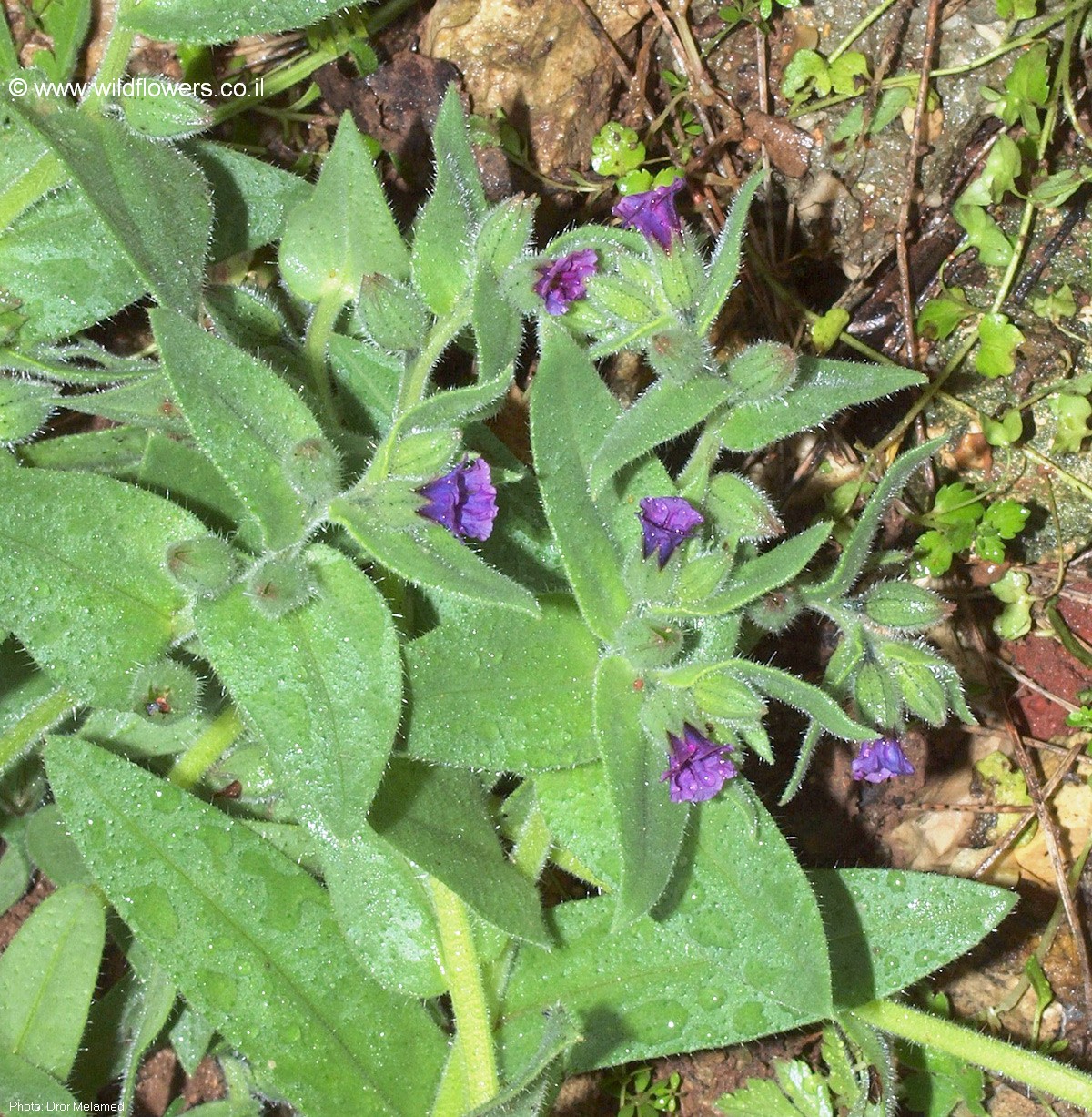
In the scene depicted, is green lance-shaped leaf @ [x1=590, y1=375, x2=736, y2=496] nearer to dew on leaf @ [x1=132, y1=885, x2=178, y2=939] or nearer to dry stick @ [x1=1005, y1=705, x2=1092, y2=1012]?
dew on leaf @ [x1=132, y1=885, x2=178, y2=939]

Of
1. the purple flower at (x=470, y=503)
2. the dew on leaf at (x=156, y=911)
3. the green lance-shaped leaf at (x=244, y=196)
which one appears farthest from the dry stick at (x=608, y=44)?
the dew on leaf at (x=156, y=911)

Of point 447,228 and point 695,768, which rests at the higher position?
point 447,228

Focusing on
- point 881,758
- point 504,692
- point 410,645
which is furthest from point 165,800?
point 881,758

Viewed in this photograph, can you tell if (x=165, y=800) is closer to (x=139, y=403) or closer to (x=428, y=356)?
(x=139, y=403)

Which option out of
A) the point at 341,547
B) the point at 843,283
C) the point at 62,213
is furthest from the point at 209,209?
the point at 843,283

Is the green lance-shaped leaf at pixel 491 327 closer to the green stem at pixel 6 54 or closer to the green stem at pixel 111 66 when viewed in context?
the green stem at pixel 111 66

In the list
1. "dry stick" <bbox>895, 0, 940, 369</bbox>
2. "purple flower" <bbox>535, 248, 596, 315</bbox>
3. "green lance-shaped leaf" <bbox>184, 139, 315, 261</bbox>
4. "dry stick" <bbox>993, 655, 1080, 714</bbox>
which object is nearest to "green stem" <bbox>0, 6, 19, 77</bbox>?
"green lance-shaped leaf" <bbox>184, 139, 315, 261</bbox>
